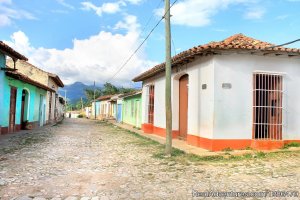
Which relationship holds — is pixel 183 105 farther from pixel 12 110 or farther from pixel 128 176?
pixel 12 110

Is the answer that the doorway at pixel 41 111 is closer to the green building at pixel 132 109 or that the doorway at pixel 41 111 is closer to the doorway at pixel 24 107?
the doorway at pixel 24 107

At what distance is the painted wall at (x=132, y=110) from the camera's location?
23344 mm

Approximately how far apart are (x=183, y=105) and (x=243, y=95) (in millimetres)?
3676

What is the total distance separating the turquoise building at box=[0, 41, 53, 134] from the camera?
1291 centimetres

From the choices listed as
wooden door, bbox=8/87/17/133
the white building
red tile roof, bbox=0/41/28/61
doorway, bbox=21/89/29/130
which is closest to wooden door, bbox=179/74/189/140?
the white building

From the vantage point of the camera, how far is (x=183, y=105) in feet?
43.3

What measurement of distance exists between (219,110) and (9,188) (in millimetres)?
6352

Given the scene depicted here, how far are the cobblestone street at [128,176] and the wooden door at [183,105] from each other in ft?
13.2

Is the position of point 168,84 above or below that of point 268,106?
above

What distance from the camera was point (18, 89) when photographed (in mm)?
16359

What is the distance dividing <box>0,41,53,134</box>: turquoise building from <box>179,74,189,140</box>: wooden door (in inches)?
264

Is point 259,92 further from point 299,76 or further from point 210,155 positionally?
point 210,155

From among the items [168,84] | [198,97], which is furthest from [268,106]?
[168,84]

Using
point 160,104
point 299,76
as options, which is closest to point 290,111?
point 299,76
